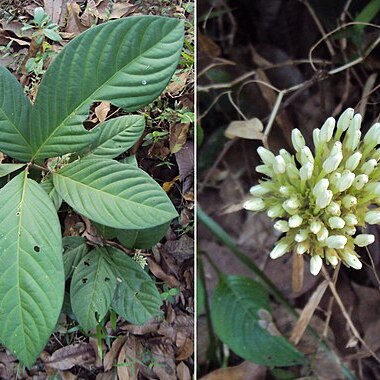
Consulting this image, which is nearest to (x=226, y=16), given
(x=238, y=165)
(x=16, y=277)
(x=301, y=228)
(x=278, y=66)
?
(x=278, y=66)

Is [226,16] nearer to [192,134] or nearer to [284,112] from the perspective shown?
[284,112]

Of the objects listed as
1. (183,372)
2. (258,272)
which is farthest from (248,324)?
(183,372)

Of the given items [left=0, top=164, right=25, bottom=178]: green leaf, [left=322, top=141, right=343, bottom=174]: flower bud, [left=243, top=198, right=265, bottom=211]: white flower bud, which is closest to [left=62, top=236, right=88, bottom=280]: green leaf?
[left=0, top=164, right=25, bottom=178]: green leaf

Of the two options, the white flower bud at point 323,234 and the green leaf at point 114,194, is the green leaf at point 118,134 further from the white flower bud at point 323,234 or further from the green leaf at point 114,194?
the white flower bud at point 323,234

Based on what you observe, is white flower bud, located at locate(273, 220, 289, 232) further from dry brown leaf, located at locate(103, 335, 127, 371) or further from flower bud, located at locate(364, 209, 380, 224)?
dry brown leaf, located at locate(103, 335, 127, 371)

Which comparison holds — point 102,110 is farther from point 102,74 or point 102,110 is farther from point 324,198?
point 324,198
